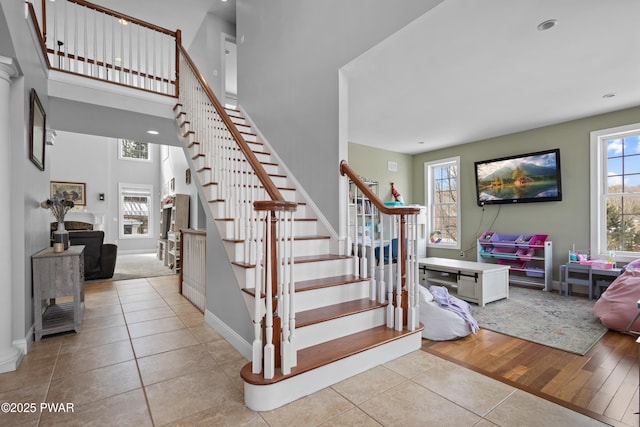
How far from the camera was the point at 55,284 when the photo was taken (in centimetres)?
284

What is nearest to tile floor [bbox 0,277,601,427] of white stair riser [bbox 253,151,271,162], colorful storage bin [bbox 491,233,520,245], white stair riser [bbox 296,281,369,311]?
white stair riser [bbox 296,281,369,311]

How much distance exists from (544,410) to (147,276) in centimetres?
620

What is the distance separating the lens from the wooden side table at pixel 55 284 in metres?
2.75

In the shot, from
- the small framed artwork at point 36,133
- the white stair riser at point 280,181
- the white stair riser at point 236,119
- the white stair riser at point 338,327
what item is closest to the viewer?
the white stair riser at point 338,327

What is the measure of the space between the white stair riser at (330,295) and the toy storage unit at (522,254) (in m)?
3.76

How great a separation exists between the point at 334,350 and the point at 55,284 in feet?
8.79

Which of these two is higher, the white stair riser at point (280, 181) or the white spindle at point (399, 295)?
the white stair riser at point (280, 181)

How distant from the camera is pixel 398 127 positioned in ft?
17.6

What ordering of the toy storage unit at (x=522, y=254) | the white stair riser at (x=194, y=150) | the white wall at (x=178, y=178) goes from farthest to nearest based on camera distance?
1. the white wall at (x=178, y=178)
2. the toy storage unit at (x=522, y=254)
3. the white stair riser at (x=194, y=150)

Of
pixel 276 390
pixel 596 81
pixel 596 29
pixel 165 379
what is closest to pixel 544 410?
pixel 276 390

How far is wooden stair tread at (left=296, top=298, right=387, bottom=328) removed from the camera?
7.23ft

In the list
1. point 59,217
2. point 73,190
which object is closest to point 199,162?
point 59,217

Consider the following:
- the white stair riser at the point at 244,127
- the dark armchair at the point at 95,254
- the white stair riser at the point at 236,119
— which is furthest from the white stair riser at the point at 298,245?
the dark armchair at the point at 95,254

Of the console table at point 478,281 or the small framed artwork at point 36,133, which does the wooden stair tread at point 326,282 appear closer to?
the console table at point 478,281
